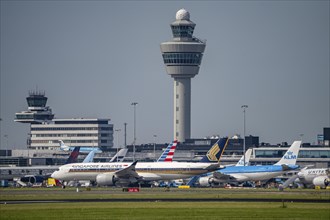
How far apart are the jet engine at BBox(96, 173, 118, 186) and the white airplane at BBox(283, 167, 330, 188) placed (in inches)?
1151

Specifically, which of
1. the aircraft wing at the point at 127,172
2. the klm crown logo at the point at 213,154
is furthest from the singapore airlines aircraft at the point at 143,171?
the klm crown logo at the point at 213,154

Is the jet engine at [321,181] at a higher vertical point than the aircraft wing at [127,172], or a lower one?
lower

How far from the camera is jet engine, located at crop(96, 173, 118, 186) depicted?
152125 millimetres

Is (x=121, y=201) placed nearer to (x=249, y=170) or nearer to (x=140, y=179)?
(x=140, y=179)

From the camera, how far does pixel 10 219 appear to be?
250 ft

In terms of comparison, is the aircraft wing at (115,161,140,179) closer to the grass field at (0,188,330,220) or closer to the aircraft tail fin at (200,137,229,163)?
the aircraft tail fin at (200,137,229,163)

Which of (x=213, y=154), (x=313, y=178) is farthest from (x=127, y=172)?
(x=313, y=178)

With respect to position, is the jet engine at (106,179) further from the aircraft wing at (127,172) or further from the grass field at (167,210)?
the grass field at (167,210)

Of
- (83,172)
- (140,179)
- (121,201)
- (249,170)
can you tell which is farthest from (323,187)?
(121,201)

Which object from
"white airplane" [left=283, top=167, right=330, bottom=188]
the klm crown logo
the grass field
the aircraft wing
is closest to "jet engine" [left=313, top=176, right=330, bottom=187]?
"white airplane" [left=283, top=167, right=330, bottom=188]

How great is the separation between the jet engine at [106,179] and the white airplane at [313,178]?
1151 inches

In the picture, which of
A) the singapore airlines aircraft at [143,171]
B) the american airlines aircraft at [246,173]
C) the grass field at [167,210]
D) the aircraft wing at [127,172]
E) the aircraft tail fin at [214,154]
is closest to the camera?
the grass field at [167,210]

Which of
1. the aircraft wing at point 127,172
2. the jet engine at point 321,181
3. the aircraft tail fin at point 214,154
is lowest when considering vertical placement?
the jet engine at point 321,181

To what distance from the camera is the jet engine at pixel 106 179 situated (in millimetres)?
→ 152125
